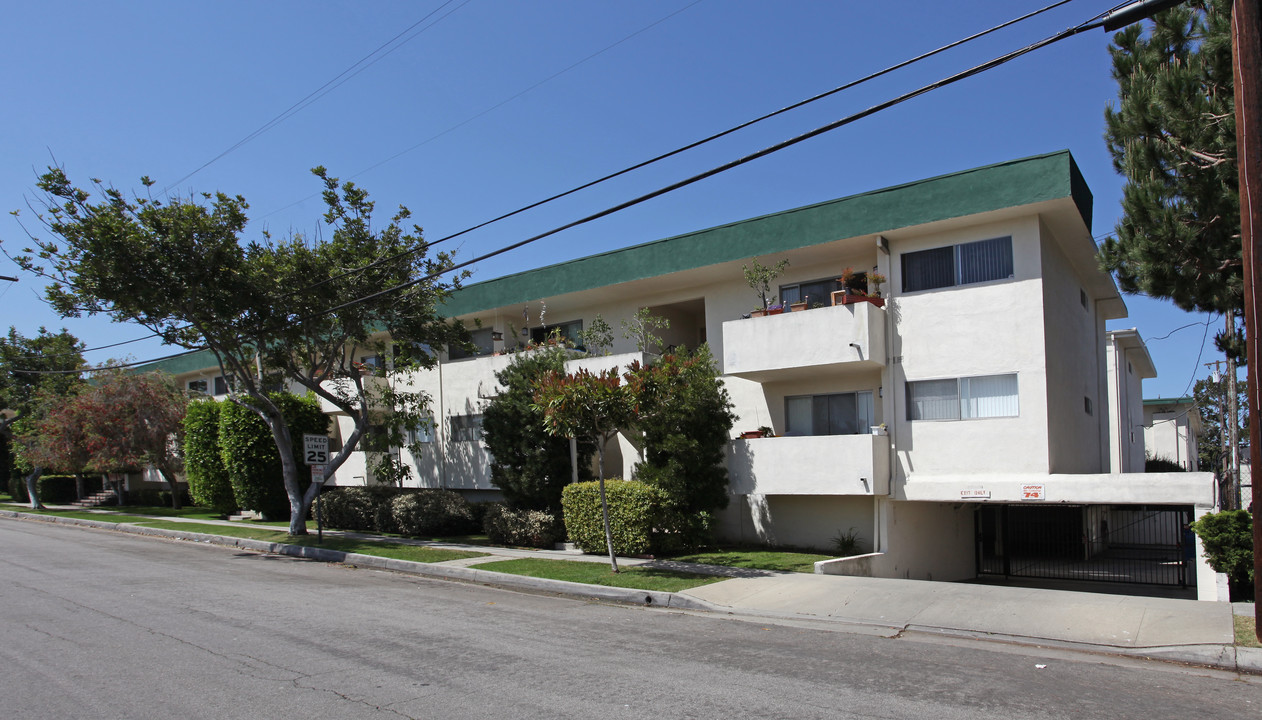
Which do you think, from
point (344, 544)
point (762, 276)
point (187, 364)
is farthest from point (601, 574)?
point (187, 364)

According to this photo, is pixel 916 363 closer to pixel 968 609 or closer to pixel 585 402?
pixel 968 609

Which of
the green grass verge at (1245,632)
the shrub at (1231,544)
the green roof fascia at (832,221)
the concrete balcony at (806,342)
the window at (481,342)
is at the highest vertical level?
the green roof fascia at (832,221)

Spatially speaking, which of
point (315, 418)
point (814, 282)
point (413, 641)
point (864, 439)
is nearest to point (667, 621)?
point (413, 641)

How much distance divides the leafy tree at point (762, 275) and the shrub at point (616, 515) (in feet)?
16.6

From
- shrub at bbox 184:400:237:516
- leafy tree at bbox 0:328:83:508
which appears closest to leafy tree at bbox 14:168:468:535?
shrub at bbox 184:400:237:516

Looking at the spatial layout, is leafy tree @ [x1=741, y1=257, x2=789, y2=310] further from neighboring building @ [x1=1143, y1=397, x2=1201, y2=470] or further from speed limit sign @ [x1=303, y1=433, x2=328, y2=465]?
neighboring building @ [x1=1143, y1=397, x2=1201, y2=470]

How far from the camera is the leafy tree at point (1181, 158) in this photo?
10.6 m

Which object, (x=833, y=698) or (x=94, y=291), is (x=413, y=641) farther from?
(x=94, y=291)

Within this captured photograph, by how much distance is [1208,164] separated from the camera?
10836 mm

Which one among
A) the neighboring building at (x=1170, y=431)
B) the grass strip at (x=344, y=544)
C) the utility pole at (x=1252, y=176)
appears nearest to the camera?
the utility pole at (x=1252, y=176)

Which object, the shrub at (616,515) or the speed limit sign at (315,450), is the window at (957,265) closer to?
the shrub at (616,515)

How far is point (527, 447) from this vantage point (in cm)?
1945

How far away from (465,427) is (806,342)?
38.1 feet

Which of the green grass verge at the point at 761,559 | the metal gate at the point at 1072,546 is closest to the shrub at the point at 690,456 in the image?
the green grass verge at the point at 761,559
